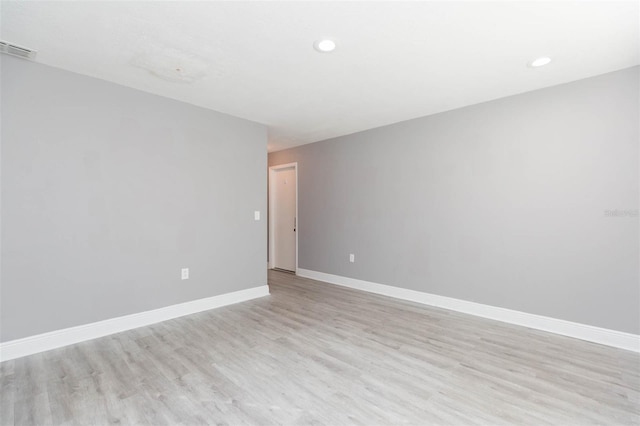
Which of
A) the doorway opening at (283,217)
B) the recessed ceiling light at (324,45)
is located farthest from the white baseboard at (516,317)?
the recessed ceiling light at (324,45)

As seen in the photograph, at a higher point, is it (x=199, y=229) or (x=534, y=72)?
(x=534, y=72)

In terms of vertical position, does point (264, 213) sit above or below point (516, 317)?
above

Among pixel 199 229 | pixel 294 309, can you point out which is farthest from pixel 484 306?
pixel 199 229

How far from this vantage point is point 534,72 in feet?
A: 8.91

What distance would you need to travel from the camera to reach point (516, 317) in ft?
10.5

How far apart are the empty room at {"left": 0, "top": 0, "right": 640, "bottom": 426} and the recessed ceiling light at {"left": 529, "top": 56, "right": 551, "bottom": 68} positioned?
76 mm

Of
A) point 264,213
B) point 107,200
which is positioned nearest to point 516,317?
point 264,213

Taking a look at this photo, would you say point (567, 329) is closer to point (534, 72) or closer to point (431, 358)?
point (431, 358)

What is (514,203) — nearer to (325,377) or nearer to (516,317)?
(516,317)

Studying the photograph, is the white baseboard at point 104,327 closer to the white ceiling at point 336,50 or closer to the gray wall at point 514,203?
the gray wall at point 514,203

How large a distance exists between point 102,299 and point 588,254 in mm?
4811

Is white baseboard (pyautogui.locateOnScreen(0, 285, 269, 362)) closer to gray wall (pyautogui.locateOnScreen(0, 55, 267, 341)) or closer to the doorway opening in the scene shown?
gray wall (pyautogui.locateOnScreen(0, 55, 267, 341))

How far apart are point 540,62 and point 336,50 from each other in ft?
5.97

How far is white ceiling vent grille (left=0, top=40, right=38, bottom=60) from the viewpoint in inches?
88.5
